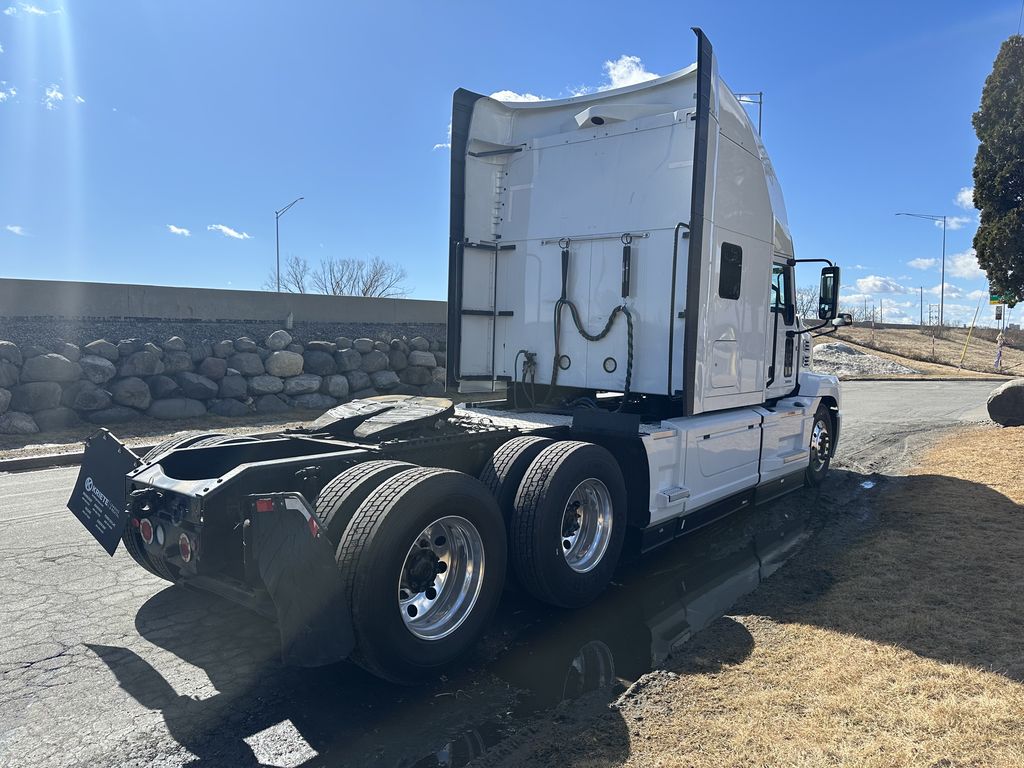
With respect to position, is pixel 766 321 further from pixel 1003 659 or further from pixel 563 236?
pixel 1003 659

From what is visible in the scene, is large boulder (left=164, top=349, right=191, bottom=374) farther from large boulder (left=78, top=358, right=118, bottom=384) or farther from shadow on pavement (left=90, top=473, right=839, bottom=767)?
shadow on pavement (left=90, top=473, right=839, bottom=767)

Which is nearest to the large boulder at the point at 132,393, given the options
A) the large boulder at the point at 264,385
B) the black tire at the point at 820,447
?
the large boulder at the point at 264,385

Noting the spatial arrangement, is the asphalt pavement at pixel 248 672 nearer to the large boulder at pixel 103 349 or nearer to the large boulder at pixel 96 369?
the large boulder at pixel 96 369

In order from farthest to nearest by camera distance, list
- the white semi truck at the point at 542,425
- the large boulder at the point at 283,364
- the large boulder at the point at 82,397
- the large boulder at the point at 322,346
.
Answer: the large boulder at the point at 322,346, the large boulder at the point at 283,364, the large boulder at the point at 82,397, the white semi truck at the point at 542,425

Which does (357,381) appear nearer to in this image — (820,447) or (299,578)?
(820,447)

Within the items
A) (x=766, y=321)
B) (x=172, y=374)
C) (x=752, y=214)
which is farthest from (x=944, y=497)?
(x=172, y=374)

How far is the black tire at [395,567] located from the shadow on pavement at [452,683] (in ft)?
0.71

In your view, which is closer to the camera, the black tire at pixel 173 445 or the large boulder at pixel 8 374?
the black tire at pixel 173 445

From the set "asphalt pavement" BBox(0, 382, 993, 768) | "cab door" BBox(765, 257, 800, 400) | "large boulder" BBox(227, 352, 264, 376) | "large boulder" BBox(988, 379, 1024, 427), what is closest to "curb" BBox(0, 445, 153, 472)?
"large boulder" BBox(227, 352, 264, 376)

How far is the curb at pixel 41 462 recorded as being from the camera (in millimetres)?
9414

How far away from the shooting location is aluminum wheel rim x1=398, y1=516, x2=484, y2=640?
3.71 metres

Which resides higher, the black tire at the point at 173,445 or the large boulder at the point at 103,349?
the large boulder at the point at 103,349

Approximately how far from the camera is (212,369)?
13.4 m

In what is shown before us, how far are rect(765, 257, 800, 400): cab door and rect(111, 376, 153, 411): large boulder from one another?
10.4 metres
